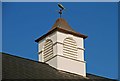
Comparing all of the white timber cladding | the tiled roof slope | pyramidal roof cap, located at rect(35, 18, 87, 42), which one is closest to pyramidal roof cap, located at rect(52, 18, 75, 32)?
pyramidal roof cap, located at rect(35, 18, 87, 42)

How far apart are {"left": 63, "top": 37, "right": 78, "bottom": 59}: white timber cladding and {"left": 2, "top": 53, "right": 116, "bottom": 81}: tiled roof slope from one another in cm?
136

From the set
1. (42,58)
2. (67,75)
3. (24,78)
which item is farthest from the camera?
(42,58)

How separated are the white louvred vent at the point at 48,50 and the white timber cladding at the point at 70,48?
792 millimetres

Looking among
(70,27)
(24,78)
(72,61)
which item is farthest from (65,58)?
(24,78)

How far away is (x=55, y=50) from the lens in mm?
30484

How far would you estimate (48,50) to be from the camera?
31.2 meters

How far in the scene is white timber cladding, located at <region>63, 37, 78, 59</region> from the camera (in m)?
30.8

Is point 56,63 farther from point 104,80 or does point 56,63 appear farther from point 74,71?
point 104,80

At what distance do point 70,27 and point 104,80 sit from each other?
3.95m

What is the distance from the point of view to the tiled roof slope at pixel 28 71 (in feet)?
82.9

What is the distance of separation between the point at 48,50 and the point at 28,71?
15.3ft

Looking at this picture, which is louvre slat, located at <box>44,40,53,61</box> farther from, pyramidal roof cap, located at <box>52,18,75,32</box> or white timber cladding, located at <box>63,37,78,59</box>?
pyramidal roof cap, located at <box>52,18,75,32</box>

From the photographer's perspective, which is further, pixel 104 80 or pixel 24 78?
pixel 104 80

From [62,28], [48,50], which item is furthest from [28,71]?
[62,28]
